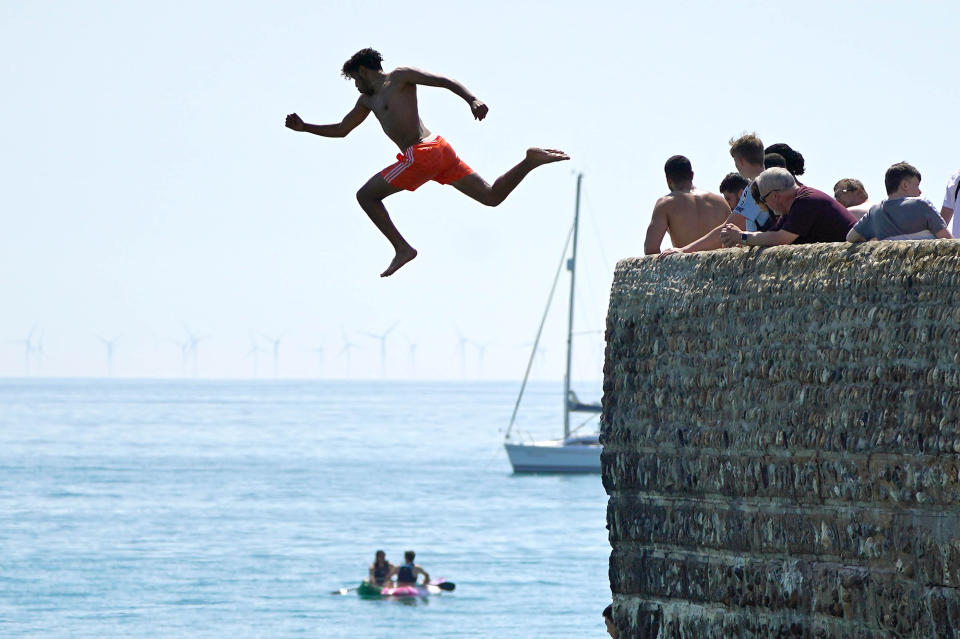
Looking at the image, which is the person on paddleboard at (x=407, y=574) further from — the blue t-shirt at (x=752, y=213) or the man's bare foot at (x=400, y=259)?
the blue t-shirt at (x=752, y=213)

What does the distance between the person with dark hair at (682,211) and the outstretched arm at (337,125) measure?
2131mm

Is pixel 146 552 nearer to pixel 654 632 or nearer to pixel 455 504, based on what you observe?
pixel 455 504

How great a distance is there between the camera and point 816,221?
8.45 m

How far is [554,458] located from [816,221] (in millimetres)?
81784

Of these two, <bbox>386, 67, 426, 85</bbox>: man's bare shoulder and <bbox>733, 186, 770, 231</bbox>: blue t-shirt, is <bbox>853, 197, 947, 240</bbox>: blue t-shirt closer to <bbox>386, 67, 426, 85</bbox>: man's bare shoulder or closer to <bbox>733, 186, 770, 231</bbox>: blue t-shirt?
<bbox>733, 186, 770, 231</bbox>: blue t-shirt

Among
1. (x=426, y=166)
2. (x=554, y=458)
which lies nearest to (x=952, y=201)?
(x=426, y=166)

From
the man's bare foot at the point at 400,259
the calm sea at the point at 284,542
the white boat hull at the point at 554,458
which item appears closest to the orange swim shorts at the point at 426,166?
the man's bare foot at the point at 400,259

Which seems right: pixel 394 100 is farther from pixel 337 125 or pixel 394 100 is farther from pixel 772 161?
pixel 772 161

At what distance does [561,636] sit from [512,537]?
23.3 m

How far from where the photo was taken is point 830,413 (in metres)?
7.71

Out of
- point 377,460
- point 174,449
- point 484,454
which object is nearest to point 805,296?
point 377,460

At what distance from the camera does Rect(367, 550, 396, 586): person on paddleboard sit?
46469mm

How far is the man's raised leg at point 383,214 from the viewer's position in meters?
9.15

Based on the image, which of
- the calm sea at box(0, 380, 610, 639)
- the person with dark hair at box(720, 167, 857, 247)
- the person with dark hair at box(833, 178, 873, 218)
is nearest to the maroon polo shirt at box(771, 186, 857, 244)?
the person with dark hair at box(720, 167, 857, 247)
